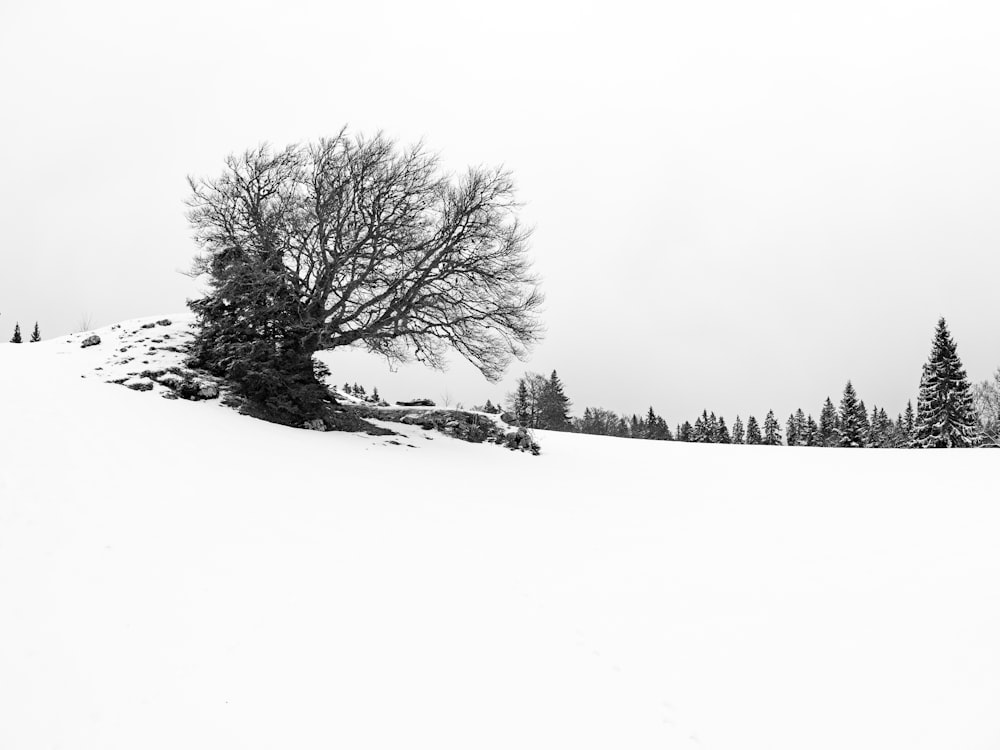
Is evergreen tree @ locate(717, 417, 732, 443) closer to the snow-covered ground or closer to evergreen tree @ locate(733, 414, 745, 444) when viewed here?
evergreen tree @ locate(733, 414, 745, 444)

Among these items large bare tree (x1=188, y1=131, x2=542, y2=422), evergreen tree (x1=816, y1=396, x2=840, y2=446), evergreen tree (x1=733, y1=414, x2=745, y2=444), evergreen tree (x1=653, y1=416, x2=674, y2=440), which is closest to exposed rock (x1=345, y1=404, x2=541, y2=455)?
large bare tree (x1=188, y1=131, x2=542, y2=422)

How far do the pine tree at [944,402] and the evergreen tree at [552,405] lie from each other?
30507mm

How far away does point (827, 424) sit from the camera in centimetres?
5084

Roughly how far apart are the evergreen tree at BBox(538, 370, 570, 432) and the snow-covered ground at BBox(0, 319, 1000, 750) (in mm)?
42702

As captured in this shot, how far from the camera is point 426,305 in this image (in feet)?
50.1

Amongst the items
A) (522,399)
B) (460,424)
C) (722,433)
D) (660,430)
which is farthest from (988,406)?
(460,424)

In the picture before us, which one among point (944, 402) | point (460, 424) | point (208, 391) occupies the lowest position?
point (460, 424)

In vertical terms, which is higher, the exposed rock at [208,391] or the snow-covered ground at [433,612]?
the exposed rock at [208,391]

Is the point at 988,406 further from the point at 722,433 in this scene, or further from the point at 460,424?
the point at 460,424

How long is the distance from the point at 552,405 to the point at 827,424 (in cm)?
3067

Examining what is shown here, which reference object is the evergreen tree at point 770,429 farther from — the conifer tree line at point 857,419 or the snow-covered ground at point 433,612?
the snow-covered ground at point 433,612

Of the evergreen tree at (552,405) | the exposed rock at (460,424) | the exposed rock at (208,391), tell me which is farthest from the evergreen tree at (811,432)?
the exposed rock at (208,391)

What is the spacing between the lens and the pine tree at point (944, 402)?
30.6 meters

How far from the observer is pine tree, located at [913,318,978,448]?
3056 cm
